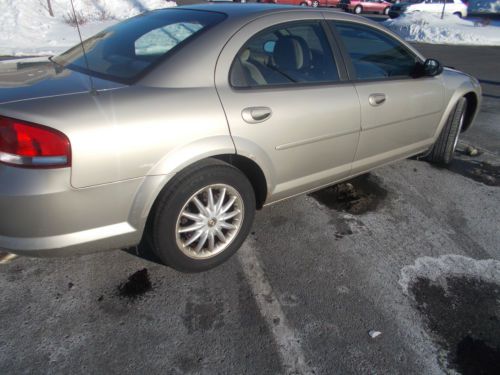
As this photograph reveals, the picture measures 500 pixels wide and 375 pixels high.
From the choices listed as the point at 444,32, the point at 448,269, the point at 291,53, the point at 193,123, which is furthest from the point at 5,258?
the point at 444,32

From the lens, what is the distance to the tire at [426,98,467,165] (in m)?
4.05

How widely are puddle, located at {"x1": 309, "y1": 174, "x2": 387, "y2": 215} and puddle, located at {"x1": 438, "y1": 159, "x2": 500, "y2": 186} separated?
112 cm

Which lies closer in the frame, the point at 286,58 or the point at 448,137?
the point at 286,58

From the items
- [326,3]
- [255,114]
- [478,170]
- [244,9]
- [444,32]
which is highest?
[244,9]

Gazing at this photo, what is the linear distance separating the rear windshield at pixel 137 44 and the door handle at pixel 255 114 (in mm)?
573

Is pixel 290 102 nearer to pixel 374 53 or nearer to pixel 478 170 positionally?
pixel 374 53

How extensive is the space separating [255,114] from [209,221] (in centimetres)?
75

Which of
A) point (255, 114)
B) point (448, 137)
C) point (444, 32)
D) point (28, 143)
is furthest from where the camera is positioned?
point (444, 32)

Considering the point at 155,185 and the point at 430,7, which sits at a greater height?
the point at 155,185

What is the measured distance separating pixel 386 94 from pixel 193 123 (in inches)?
70.8

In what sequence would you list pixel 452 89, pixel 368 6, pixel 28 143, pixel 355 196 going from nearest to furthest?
1. pixel 28 143
2. pixel 355 196
3. pixel 452 89
4. pixel 368 6

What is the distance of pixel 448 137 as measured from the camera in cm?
415

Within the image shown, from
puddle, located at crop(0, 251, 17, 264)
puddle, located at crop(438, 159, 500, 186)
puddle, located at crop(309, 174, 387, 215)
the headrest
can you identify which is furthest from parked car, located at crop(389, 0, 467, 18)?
puddle, located at crop(0, 251, 17, 264)

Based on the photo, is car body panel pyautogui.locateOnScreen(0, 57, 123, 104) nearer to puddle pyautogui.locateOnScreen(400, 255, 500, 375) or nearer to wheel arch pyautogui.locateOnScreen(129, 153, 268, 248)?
wheel arch pyautogui.locateOnScreen(129, 153, 268, 248)
